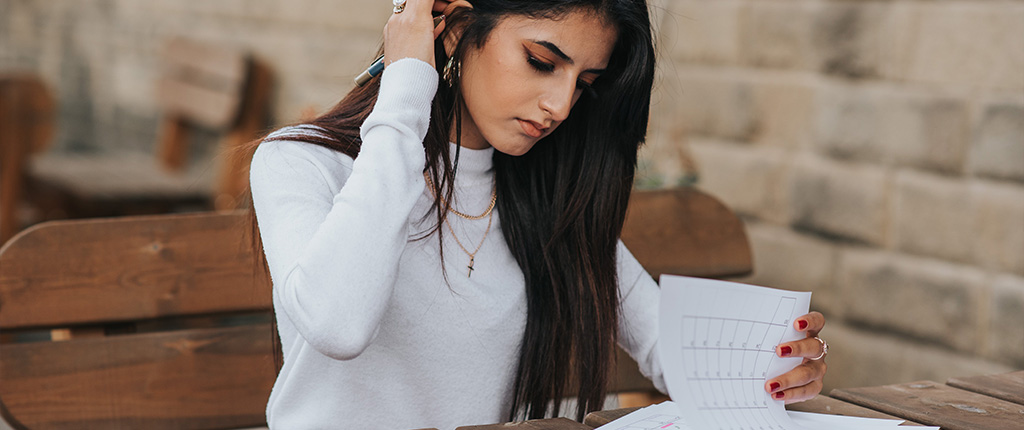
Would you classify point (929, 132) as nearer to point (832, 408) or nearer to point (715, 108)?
point (715, 108)

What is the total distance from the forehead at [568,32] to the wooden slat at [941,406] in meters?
0.59

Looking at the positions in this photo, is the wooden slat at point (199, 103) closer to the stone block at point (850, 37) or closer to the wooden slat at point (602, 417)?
the stone block at point (850, 37)

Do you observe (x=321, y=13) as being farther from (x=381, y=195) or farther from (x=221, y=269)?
(x=381, y=195)

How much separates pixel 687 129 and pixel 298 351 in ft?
6.95

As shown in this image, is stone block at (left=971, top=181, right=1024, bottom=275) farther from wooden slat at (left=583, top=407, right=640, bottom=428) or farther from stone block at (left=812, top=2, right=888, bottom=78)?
wooden slat at (left=583, top=407, right=640, bottom=428)

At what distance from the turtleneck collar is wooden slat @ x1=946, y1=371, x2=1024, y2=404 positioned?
76 cm

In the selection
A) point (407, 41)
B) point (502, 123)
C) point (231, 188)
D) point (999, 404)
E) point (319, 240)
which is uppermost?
point (407, 41)

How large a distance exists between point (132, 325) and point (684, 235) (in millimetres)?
1069

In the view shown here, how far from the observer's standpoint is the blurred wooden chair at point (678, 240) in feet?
7.34

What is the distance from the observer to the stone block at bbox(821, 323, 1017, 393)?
8.94 ft

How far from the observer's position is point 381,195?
4.64 feet

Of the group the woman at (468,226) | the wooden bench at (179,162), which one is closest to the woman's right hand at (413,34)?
the woman at (468,226)

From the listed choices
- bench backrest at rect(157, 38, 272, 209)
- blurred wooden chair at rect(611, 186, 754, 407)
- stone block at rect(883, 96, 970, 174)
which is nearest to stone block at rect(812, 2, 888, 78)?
stone block at rect(883, 96, 970, 174)

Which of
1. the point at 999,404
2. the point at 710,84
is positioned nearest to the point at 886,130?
the point at 710,84
